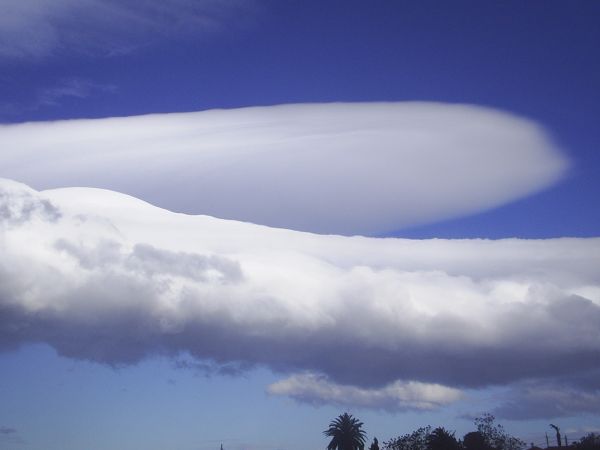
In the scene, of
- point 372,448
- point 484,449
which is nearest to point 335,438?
point 372,448

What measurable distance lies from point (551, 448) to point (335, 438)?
4233cm

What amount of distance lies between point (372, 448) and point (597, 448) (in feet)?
129

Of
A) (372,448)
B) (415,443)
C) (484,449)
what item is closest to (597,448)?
(484,449)

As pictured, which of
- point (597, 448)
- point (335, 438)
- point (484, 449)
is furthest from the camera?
point (335, 438)

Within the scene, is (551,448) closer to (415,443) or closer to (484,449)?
(484,449)

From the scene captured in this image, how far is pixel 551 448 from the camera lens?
133 m

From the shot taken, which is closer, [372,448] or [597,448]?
[597,448]

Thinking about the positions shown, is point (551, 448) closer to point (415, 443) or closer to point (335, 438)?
point (415, 443)

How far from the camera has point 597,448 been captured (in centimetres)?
11388

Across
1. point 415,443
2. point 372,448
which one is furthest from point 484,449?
point 372,448

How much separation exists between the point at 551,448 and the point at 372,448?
35.7 meters

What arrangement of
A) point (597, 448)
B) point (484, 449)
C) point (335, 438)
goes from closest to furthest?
point (597, 448) < point (484, 449) < point (335, 438)

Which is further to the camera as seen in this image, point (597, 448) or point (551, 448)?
point (551, 448)

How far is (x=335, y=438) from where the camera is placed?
132 meters
